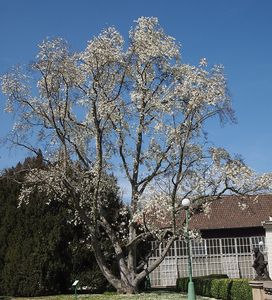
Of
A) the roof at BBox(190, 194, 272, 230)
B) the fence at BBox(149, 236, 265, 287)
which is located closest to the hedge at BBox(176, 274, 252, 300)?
the fence at BBox(149, 236, 265, 287)

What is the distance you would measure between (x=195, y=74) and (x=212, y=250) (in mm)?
15156

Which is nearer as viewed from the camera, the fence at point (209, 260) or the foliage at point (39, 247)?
the foliage at point (39, 247)

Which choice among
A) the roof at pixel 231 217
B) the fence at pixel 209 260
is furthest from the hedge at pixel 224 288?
the roof at pixel 231 217

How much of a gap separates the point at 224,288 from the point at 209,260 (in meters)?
12.3

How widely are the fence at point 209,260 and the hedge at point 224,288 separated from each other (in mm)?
5104

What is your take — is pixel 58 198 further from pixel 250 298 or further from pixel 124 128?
pixel 250 298

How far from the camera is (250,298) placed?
67.6 feet

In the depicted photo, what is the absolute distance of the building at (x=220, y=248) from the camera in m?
35.2

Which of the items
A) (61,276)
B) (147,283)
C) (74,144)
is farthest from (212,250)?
(74,144)

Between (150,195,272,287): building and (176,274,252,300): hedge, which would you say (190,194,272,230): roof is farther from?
(176,274,252,300): hedge

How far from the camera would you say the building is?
115ft

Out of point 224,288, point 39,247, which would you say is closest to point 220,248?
point 224,288

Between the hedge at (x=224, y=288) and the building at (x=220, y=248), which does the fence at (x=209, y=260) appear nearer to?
the building at (x=220, y=248)

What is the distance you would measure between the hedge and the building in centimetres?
518
